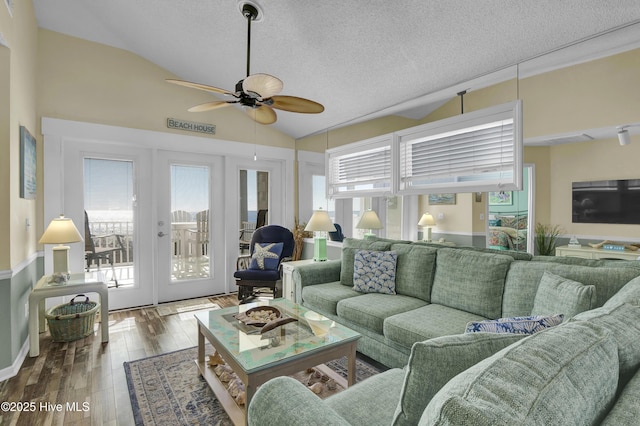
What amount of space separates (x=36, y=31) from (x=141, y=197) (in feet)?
6.37

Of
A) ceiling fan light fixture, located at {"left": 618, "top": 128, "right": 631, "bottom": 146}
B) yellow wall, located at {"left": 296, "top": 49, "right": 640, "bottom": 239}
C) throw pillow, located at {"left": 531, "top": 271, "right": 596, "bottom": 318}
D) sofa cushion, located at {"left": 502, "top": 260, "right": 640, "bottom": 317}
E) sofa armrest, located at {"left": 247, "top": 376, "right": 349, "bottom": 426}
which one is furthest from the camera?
ceiling fan light fixture, located at {"left": 618, "top": 128, "right": 631, "bottom": 146}

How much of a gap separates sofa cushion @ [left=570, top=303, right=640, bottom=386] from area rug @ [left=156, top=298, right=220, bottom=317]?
12.5 ft

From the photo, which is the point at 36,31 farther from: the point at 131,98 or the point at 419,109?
the point at 419,109

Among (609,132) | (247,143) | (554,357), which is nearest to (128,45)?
(247,143)

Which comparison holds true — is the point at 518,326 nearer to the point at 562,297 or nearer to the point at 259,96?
the point at 562,297

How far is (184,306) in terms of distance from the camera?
13.1 ft

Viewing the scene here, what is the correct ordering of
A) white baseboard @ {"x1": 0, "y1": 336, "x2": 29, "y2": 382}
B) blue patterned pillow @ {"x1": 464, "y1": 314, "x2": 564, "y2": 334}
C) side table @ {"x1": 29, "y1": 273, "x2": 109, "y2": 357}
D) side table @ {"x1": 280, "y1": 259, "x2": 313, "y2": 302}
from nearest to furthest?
1. blue patterned pillow @ {"x1": 464, "y1": 314, "x2": 564, "y2": 334}
2. white baseboard @ {"x1": 0, "y1": 336, "x2": 29, "y2": 382}
3. side table @ {"x1": 29, "y1": 273, "x2": 109, "y2": 357}
4. side table @ {"x1": 280, "y1": 259, "x2": 313, "y2": 302}

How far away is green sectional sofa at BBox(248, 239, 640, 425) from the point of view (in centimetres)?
56

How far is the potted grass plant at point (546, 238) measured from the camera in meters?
3.01

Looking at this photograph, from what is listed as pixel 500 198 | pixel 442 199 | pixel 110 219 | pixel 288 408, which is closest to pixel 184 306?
pixel 110 219

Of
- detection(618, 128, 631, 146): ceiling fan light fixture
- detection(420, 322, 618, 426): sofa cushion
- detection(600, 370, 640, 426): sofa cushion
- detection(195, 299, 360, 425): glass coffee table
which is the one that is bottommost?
detection(195, 299, 360, 425): glass coffee table

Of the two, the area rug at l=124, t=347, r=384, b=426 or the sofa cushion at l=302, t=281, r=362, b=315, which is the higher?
the sofa cushion at l=302, t=281, r=362, b=315

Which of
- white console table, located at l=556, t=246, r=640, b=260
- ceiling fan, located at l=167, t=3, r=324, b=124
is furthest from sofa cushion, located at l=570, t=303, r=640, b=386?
white console table, located at l=556, t=246, r=640, b=260

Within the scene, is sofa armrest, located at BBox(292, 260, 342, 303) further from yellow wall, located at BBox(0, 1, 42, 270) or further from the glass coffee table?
yellow wall, located at BBox(0, 1, 42, 270)
